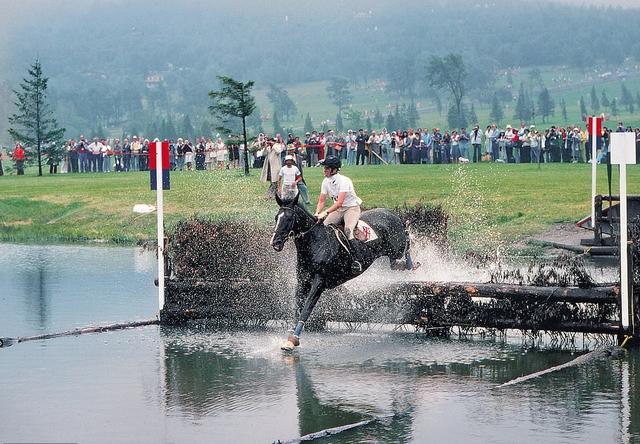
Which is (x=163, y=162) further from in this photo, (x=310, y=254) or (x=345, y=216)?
(x=310, y=254)

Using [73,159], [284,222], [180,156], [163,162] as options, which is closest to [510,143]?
[180,156]

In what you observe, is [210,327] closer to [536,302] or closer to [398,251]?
[398,251]

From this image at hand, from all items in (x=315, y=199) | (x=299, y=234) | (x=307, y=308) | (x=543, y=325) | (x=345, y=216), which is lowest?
(x=543, y=325)

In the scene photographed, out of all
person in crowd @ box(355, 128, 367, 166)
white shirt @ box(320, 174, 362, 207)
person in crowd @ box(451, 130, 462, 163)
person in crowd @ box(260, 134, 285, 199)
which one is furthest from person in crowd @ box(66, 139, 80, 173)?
white shirt @ box(320, 174, 362, 207)

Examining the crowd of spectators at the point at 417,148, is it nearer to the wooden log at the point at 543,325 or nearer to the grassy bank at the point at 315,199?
the grassy bank at the point at 315,199

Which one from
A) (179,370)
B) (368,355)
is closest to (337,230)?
(368,355)

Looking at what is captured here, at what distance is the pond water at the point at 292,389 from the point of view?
13344mm

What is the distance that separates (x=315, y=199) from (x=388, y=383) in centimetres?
2941

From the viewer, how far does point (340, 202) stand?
19094 mm

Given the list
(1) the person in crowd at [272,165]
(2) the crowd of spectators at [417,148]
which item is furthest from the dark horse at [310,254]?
(2) the crowd of spectators at [417,148]

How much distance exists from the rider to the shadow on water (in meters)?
1.59

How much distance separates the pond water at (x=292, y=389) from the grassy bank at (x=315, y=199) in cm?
1355

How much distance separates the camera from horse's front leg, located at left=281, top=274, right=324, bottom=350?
1788 centimetres

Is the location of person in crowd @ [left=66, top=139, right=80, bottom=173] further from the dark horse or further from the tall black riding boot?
the dark horse
